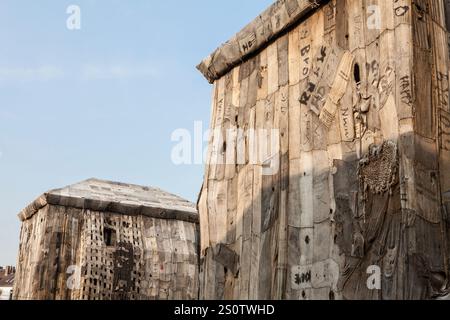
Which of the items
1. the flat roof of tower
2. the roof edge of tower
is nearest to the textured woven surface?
the roof edge of tower

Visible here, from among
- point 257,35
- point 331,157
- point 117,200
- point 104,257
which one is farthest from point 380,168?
point 117,200

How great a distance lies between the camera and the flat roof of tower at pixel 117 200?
15.9 m

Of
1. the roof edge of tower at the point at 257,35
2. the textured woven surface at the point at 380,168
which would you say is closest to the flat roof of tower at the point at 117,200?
the roof edge of tower at the point at 257,35

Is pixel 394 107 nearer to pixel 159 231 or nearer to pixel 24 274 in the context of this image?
pixel 159 231

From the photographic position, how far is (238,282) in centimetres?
826

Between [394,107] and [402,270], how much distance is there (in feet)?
5.22

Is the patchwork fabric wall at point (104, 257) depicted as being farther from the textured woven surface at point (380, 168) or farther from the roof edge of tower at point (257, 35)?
the textured woven surface at point (380, 168)

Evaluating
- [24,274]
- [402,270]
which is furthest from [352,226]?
[24,274]

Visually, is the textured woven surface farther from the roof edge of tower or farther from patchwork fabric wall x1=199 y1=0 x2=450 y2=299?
the roof edge of tower

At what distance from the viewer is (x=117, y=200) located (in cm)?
1647

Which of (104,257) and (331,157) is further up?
(104,257)

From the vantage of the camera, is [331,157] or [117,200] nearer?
[331,157]

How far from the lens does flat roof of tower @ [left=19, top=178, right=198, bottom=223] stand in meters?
15.9

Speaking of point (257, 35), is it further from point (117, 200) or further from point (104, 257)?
point (117, 200)
